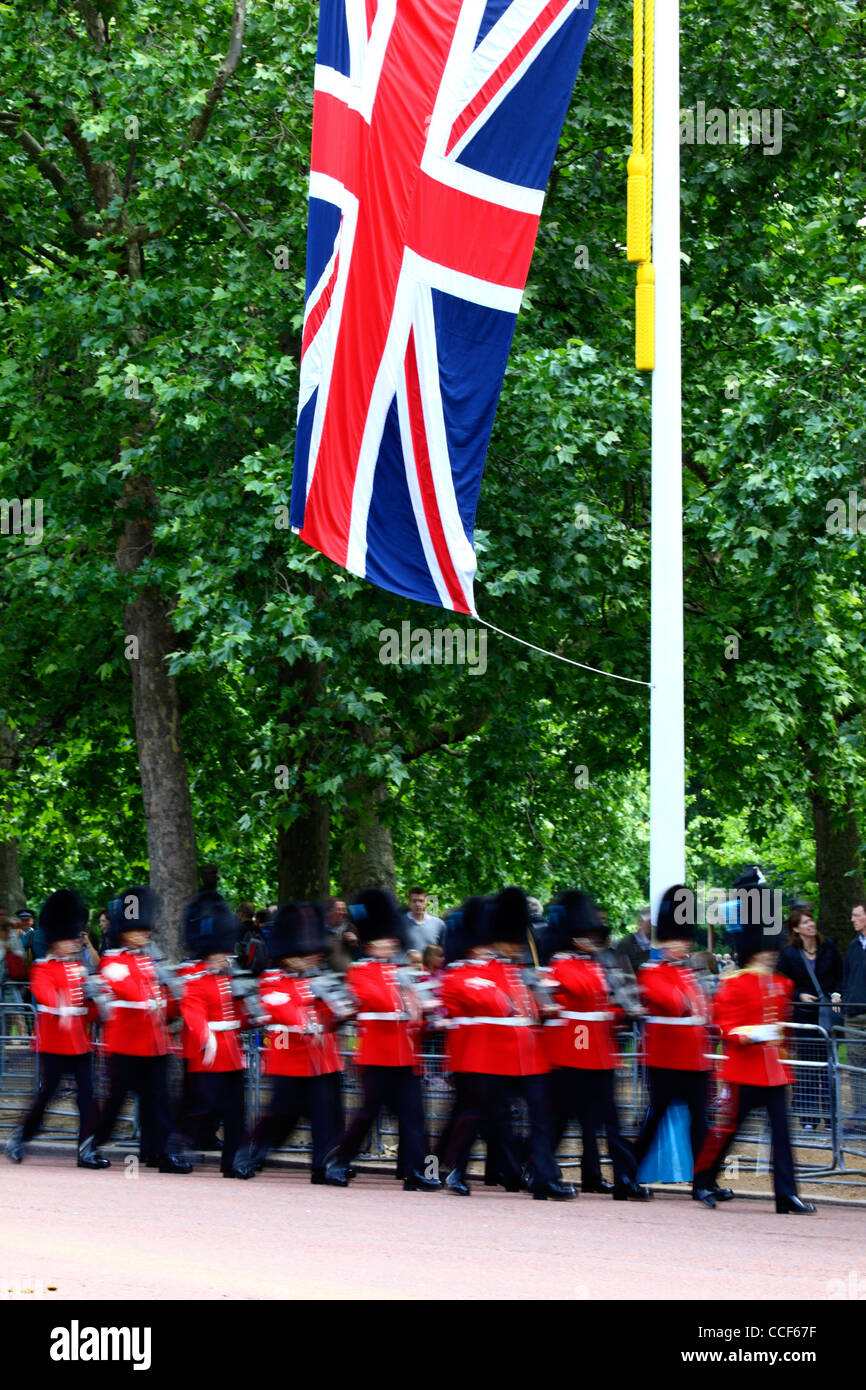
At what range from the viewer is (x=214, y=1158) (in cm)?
1351

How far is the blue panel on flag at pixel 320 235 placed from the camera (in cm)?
1265

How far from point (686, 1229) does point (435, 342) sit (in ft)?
18.3

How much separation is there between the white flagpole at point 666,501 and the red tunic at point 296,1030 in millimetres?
2200

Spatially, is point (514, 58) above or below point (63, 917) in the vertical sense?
above

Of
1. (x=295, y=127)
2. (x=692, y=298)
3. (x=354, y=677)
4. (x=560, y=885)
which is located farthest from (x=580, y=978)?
(x=560, y=885)

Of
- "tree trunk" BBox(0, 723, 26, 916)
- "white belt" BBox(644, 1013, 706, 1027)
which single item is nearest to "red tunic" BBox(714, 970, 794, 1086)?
"white belt" BBox(644, 1013, 706, 1027)

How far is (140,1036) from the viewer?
12664 millimetres

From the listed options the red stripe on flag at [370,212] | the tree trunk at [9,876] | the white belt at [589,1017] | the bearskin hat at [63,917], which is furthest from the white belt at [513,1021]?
the tree trunk at [9,876]

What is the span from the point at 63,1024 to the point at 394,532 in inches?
156

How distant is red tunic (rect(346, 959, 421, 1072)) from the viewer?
1188 cm

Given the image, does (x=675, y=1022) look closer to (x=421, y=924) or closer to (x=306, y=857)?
(x=421, y=924)

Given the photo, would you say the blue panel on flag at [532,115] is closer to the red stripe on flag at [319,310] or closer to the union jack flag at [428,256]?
the union jack flag at [428,256]

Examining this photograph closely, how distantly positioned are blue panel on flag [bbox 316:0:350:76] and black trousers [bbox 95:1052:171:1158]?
21.7 ft

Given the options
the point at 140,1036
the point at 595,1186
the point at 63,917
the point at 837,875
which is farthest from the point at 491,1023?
the point at 837,875
